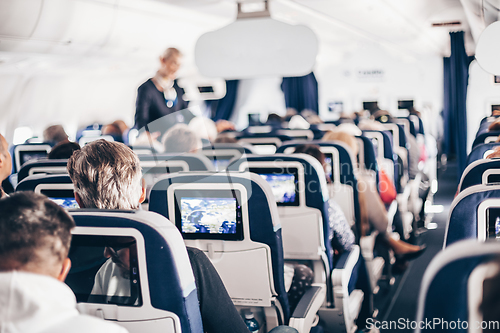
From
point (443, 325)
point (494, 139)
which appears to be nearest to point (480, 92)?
point (494, 139)

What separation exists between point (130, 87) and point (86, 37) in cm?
471

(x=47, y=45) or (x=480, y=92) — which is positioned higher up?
(x=47, y=45)

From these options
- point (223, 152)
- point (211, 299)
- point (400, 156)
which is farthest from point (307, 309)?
point (400, 156)

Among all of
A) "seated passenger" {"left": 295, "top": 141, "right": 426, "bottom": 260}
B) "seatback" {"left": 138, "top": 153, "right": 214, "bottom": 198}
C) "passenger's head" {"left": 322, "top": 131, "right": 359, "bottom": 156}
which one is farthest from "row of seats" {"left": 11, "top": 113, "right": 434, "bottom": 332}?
"passenger's head" {"left": 322, "top": 131, "right": 359, "bottom": 156}

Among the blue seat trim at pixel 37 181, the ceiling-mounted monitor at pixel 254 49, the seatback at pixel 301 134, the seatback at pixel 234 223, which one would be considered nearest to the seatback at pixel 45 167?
the blue seat trim at pixel 37 181

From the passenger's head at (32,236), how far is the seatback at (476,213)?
116 centimetres

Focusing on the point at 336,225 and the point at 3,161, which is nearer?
the point at 3,161

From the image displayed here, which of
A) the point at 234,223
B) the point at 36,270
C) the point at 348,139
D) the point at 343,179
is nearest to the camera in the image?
the point at 36,270

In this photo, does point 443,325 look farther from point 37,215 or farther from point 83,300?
point 83,300

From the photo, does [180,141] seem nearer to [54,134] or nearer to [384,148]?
[54,134]

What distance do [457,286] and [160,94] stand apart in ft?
10.3

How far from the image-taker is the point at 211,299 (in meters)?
1.53

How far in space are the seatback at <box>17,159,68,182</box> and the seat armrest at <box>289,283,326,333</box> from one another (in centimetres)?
139

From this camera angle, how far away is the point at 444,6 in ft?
21.1
